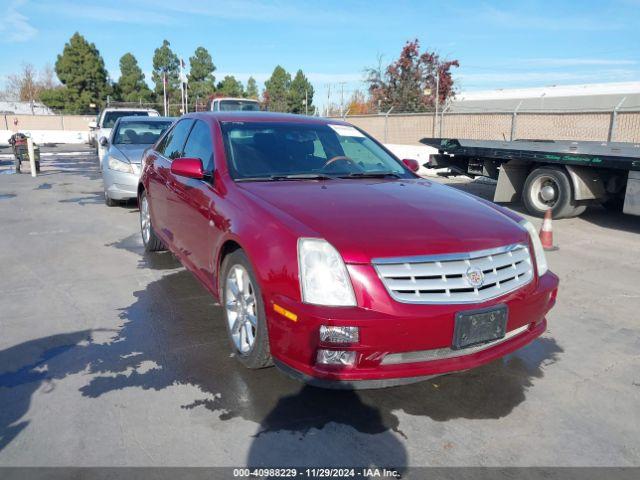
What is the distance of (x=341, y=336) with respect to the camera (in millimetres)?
2689

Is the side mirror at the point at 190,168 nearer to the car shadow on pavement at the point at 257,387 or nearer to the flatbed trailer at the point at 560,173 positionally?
the car shadow on pavement at the point at 257,387

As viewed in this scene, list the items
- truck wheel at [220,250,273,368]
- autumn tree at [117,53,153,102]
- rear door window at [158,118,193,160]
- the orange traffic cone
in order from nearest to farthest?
truck wheel at [220,250,273,368], rear door window at [158,118,193,160], the orange traffic cone, autumn tree at [117,53,153,102]

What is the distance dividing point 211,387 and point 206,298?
1732 mm

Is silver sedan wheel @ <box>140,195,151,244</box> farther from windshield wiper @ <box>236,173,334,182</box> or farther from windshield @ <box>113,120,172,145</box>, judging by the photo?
windshield @ <box>113,120,172,145</box>

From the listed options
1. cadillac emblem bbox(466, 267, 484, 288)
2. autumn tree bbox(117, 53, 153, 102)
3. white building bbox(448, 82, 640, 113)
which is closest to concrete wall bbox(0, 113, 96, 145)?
autumn tree bbox(117, 53, 153, 102)

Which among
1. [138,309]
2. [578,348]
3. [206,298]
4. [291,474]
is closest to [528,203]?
[578,348]

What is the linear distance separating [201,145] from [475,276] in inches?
108

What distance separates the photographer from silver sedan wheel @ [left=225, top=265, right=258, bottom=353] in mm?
3348

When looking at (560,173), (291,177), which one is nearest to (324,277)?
(291,177)

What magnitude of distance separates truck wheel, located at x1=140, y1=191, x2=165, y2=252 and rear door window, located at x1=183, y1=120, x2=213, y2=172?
1.56 metres

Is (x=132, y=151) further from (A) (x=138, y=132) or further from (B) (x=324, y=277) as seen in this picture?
(B) (x=324, y=277)

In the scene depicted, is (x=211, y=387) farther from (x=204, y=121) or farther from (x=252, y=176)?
(x=204, y=121)

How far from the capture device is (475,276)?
2881 mm

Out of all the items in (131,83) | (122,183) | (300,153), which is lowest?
(122,183)
